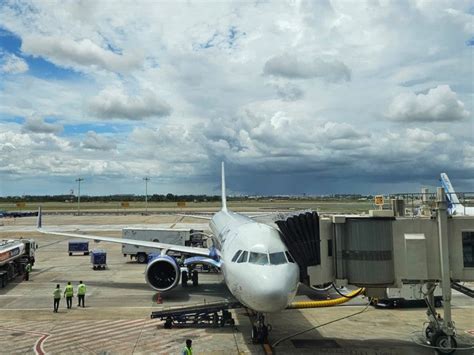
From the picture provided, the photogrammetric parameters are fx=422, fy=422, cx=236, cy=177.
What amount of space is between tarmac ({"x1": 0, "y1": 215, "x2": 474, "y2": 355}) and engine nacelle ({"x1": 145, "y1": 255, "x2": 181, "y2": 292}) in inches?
45.2

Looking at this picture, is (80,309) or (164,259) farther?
(164,259)

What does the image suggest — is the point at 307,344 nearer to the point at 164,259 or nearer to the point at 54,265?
the point at 164,259

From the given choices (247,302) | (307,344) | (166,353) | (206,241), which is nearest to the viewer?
(247,302)

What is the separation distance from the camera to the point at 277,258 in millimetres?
14820

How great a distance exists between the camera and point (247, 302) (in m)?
14.6

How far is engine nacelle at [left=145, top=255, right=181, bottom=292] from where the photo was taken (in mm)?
25141

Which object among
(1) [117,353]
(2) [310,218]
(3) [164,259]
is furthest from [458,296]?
(1) [117,353]

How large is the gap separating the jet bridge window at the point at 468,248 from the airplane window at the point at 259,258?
27.1 feet

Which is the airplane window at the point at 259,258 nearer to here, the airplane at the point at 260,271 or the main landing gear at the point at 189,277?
the airplane at the point at 260,271

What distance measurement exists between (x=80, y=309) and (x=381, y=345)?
52.4ft

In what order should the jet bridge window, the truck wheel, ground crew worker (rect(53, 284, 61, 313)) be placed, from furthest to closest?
the truck wheel < ground crew worker (rect(53, 284, 61, 313)) < the jet bridge window

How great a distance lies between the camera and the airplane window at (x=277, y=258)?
1467 centimetres

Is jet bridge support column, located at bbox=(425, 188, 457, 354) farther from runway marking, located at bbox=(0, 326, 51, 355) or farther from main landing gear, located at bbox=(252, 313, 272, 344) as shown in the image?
runway marking, located at bbox=(0, 326, 51, 355)

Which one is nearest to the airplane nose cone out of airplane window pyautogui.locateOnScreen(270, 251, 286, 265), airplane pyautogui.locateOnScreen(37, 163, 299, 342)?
airplane pyautogui.locateOnScreen(37, 163, 299, 342)
